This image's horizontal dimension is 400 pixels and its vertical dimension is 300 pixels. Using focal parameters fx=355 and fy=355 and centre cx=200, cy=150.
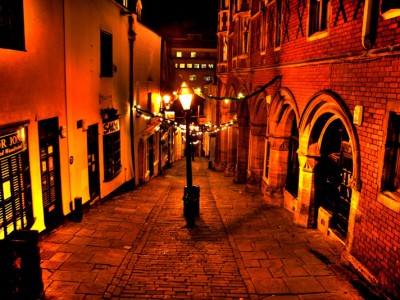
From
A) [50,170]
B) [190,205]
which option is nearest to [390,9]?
[190,205]

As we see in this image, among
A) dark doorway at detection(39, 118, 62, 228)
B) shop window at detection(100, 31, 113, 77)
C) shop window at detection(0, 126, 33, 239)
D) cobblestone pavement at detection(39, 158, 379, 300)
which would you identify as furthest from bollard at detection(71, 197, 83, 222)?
shop window at detection(100, 31, 113, 77)

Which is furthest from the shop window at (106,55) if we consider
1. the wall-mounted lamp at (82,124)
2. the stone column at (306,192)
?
the stone column at (306,192)

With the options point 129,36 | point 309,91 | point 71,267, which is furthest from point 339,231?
point 129,36

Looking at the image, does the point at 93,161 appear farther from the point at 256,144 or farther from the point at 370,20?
the point at 370,20

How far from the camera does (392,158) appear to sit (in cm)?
641

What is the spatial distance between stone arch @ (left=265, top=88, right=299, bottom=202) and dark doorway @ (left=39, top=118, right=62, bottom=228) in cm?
744

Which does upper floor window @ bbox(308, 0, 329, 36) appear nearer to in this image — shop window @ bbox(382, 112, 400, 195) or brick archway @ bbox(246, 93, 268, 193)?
shop window @ bbox(382, 112, 400, 195)

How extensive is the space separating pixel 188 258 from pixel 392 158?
481cm

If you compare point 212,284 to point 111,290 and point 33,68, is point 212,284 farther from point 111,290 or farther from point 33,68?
point 33,68

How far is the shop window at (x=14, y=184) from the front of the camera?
7.09m

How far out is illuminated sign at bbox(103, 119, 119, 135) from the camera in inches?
505

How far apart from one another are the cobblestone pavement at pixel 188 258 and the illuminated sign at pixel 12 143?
7.66 feet

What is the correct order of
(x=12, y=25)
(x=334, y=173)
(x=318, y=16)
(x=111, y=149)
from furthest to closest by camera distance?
(x=111, y=149) → (x=334, y=173) → (x=318, y=16) → (x=12, y=25)

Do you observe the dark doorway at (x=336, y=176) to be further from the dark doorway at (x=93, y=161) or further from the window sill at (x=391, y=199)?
the dark doorway at (x=93, y=161)
